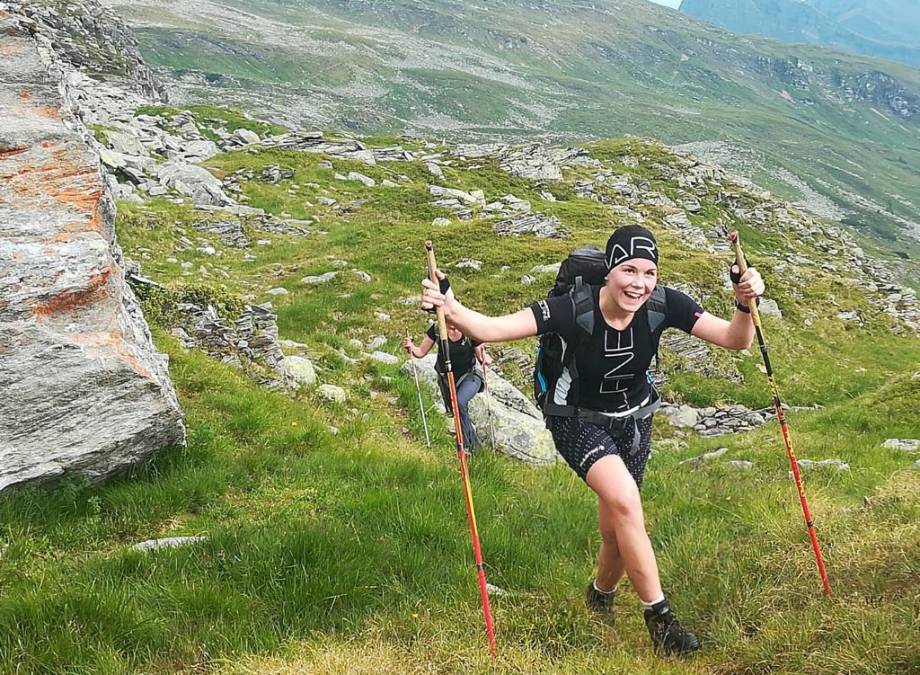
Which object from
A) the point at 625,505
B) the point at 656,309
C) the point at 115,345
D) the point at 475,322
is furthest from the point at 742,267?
the point at 115,345

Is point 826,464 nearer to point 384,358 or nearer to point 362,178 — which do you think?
point 384,358

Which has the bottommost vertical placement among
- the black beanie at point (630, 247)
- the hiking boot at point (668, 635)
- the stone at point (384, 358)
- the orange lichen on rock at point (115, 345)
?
the stone at point (384, 358)

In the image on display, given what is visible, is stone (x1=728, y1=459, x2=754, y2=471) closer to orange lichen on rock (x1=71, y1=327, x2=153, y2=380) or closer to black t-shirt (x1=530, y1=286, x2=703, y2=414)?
black t-shirt (x1=530, y1=286, x2=703, y2=414)

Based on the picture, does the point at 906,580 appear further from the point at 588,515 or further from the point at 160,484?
the point at 160,484

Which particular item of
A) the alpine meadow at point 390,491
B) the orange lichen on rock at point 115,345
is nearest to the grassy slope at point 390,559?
the alpine meadow at point 390,491

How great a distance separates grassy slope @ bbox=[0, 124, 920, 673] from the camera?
14.9ft

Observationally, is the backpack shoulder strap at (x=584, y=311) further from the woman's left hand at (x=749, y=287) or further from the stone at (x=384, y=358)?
the stone at (x=384, y=358)

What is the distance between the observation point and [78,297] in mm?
7281

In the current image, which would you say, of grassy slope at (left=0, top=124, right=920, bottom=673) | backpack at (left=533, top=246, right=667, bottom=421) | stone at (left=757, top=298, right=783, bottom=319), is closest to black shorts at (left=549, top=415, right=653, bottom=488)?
backpack at (left=533, top=246, right=667, bottom=421)

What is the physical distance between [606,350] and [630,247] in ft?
2.86

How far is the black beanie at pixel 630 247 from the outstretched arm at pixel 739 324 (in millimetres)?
813

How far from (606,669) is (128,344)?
6.11 m

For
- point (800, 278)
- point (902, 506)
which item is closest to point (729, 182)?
point (800, 278)

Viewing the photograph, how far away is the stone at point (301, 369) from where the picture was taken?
44.5 ft
